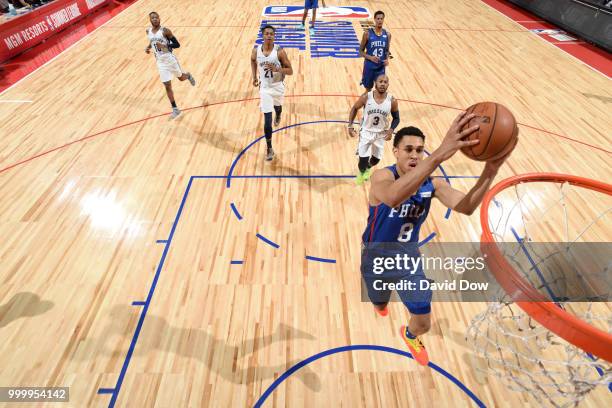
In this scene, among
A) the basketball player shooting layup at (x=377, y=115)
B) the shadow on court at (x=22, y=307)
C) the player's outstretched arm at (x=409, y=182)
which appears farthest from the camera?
the basketball player shooting layup at (x=377, y=115)

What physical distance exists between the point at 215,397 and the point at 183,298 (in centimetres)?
→ 113

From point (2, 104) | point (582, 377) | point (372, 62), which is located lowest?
point (2, 104)

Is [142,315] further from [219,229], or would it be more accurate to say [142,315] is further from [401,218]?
[401,218]

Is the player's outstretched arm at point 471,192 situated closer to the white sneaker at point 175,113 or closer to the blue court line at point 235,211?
the blue court line at point 235,211

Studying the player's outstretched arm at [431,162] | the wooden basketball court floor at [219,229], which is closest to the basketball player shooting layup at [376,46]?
the wooden basketball court floor at [219,229]

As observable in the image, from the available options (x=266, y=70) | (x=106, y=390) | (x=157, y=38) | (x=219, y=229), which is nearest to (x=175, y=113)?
(x=157, y=38)

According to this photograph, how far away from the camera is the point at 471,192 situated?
2201 mm

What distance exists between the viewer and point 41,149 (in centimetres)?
605

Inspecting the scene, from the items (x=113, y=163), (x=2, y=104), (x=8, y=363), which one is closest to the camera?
(x=8, y=363)

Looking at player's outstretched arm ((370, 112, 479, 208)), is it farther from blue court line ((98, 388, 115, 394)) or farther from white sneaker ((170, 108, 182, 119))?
white sneaker ((170, 108, 182, 119))

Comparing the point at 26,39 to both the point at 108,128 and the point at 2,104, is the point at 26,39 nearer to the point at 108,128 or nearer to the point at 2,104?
the point at 2,104

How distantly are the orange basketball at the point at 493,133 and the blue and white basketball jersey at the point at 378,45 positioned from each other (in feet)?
15.4

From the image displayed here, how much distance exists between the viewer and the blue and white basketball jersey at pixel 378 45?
6059mm

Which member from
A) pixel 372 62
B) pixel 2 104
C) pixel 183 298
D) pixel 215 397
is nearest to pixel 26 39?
pixel 2 104
